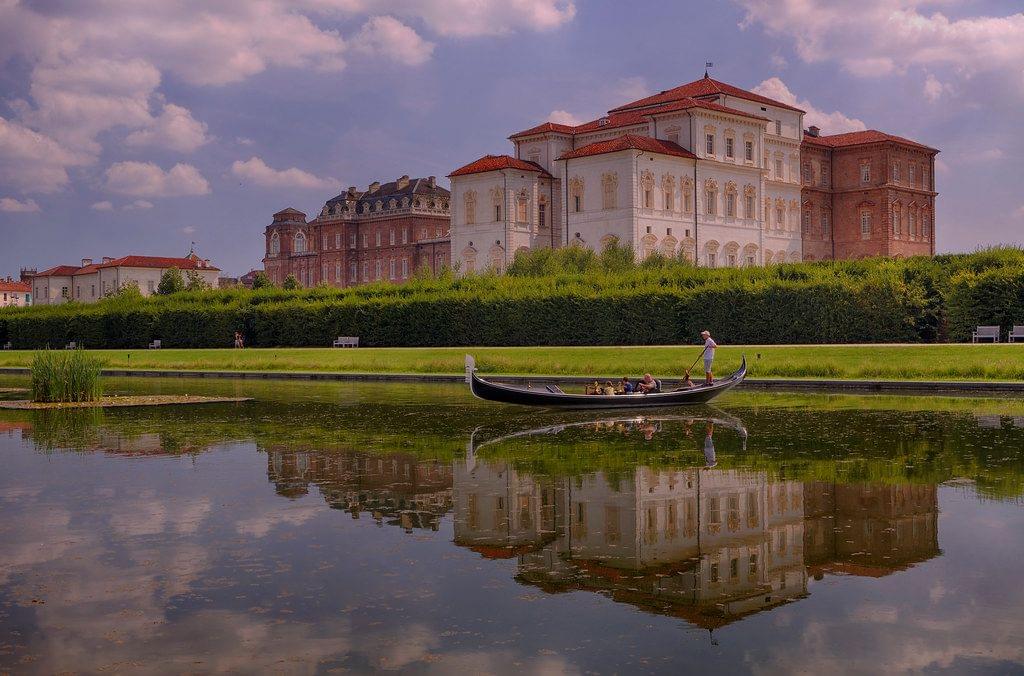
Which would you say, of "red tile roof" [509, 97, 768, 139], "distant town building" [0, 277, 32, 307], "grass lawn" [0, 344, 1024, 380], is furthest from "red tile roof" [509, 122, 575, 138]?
"distant town building" [0, 277, 32, 307]

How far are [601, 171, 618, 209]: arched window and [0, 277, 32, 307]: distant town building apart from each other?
122 m

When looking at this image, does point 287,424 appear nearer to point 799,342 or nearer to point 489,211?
point 799,342

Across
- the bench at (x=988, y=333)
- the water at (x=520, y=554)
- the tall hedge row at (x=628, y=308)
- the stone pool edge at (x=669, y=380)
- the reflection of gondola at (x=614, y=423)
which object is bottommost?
the water at (x=520, y=554)

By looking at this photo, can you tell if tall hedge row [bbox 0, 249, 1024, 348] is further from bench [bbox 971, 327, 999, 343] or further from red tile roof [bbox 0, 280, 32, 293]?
red tile roof [bbox 0, 280, 32, 293]

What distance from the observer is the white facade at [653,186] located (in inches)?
3056

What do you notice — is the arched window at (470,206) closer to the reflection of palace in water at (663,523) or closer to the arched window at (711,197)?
the arched window at (711,197)

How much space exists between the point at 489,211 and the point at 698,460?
223 feet

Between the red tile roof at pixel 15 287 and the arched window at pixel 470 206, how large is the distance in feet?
367

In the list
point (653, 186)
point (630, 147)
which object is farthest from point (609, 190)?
point (630, 147)

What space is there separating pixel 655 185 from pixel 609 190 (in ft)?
10.3

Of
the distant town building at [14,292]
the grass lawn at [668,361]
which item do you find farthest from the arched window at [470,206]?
the distant town building at [14,292]

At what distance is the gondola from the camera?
23.0m

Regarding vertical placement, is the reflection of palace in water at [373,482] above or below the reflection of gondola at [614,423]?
below

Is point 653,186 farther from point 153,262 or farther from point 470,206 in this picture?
point 153,262
